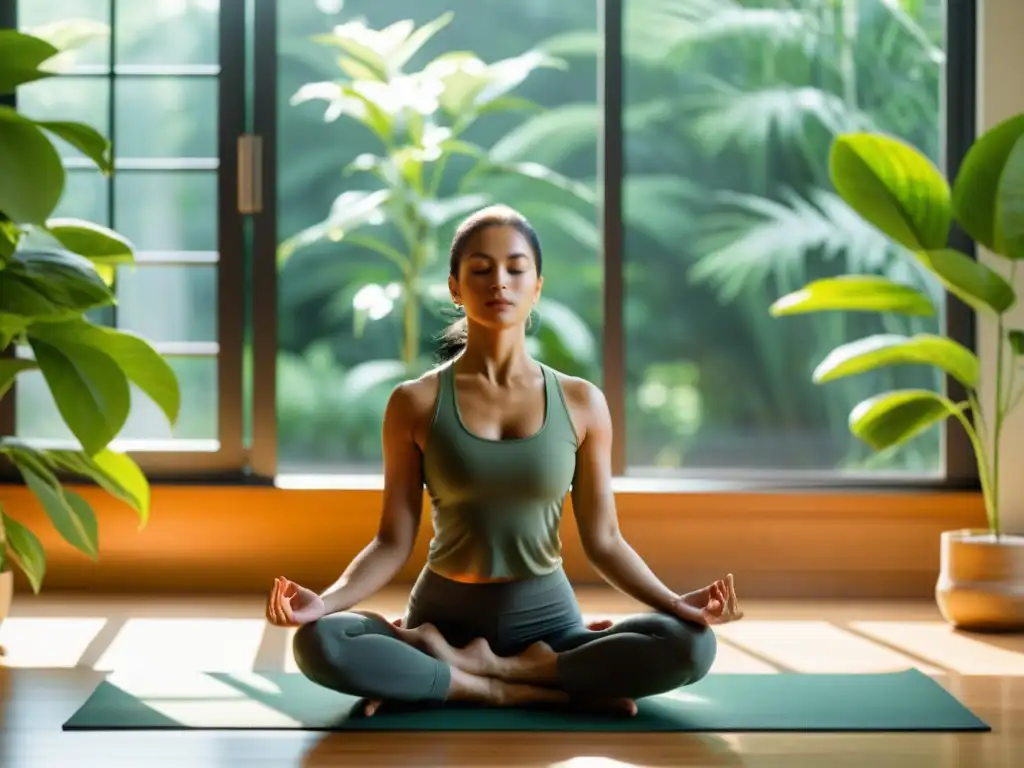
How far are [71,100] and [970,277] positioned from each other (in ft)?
7.53

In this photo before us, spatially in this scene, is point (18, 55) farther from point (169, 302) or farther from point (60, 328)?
point (169, 302)

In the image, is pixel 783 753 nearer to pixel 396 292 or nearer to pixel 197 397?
pixel 197 397

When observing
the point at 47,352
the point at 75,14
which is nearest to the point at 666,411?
the point at 75,14

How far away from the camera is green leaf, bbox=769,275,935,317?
127 inches

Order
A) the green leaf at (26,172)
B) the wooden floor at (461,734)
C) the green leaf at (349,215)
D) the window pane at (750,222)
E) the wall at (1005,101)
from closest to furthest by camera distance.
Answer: the wooden floor at (461,734), the green leaf at (26,172), the wall at (1005,101), the green leaf at (349,215), the window pane at (750,222)

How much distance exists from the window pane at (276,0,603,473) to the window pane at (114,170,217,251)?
5.73 feet

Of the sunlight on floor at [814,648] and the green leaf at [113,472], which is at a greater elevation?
the green leaf at [113,472]

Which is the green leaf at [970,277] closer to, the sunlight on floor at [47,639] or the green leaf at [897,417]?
the green leaf at [897,417]

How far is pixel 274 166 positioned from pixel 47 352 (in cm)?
104

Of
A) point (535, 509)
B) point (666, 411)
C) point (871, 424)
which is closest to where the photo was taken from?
point (535, 509)

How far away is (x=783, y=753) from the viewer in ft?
7.11

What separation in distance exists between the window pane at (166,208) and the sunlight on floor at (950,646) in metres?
1.93

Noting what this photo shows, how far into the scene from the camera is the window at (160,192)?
12.3ft

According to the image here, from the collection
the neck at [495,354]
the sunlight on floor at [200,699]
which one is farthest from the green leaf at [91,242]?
the neck at [495,354]
